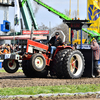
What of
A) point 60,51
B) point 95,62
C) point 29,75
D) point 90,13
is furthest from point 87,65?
point 90,13

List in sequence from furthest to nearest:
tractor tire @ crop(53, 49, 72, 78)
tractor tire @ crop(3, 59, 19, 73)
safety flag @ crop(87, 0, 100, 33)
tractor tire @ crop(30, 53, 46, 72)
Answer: safety flag @ crop(87, 0, 100, 33), tractor tire @ crop(3, 59, 19, 73), tractor tire @ crop(53, 49, 72, 78), tractor tire @ crop(30, 53, 46, 72)

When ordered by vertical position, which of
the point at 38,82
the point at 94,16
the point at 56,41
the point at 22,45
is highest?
the point at 94,16

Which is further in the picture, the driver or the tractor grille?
the driver

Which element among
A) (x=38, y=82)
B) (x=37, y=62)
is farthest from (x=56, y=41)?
(x=38, y=82)

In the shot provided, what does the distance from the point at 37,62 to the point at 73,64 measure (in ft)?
5.83

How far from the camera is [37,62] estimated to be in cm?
1070

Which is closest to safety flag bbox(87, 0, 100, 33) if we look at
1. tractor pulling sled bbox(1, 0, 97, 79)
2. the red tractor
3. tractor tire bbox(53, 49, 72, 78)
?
tractor pulling sled bbox(1, 0, 97, 79)

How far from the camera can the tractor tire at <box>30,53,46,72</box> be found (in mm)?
10492

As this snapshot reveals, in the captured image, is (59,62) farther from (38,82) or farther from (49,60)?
(38,82)

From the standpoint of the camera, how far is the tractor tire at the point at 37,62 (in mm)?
10492

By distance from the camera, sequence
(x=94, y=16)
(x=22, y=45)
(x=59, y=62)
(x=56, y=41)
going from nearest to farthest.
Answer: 1. (x=22, y=45)
2. (x=59, y=62)
3. (x=56, y=41)
4. (x=94, y=16)

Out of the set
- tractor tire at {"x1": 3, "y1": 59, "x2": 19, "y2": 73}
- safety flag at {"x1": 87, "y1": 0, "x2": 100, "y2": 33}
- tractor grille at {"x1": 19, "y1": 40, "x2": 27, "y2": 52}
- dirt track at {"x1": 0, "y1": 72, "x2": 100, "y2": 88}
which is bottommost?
dirt track at {"x1": 0, "y1": 72, "x2": 100, "y2": 88}

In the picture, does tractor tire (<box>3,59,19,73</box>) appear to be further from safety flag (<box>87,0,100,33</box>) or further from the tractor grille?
safety flag (<box>87,0,100,33</box>)

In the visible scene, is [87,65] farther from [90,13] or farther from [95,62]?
[90,13]
